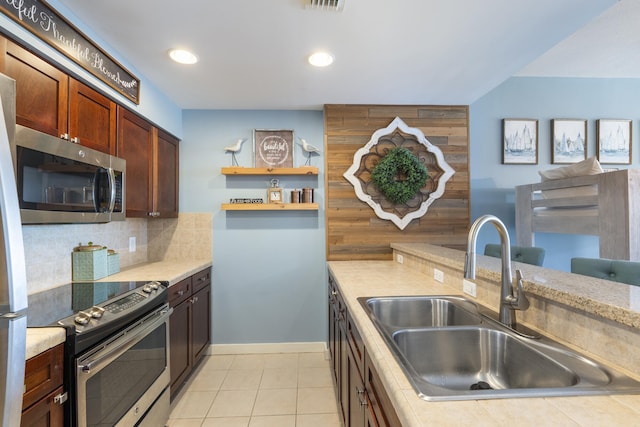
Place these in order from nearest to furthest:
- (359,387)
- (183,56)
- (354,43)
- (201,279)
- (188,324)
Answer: (359,387), (354,43), (183,56), (188,324), (201,279)

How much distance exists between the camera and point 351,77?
2.28 metres

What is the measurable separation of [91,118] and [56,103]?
250mm

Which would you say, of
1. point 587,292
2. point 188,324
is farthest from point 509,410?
point 188,324

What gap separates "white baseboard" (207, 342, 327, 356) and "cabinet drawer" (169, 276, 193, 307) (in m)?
0.87

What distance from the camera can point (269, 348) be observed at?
9.57 ft

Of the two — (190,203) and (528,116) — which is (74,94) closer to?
(190,203)

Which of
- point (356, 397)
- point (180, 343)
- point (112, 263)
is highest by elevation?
point (112, 263)

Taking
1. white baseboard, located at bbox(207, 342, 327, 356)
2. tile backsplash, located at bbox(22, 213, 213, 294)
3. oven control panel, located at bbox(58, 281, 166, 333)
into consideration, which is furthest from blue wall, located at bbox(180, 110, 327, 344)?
oven control panel, located at bbox(58, 281, 166, 333)

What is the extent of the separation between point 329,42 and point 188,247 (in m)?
2.26

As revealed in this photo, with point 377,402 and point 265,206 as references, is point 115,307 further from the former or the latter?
point 265,206

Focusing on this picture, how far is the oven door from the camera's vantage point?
1224mm

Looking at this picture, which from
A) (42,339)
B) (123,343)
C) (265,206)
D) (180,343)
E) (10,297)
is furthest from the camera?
(265,206)

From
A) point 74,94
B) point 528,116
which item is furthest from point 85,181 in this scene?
point 528,116

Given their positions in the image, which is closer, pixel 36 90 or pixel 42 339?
pixel 42 339
